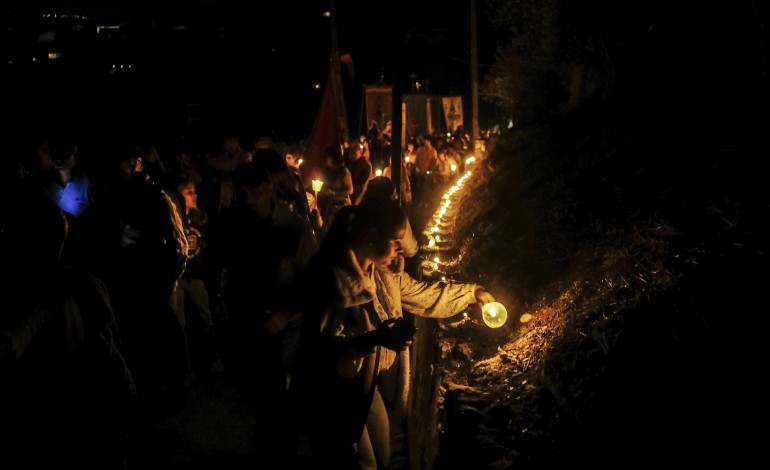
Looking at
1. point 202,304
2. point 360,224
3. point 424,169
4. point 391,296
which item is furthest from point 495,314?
point 424,169

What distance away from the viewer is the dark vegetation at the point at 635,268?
9.18ft

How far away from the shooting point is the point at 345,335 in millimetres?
3381

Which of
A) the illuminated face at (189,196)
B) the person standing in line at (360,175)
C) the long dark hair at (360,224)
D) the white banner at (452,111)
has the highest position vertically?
the white banner at (452,111)

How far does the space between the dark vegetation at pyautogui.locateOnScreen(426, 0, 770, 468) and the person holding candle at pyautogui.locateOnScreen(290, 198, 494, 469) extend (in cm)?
64

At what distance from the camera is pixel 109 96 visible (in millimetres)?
28875

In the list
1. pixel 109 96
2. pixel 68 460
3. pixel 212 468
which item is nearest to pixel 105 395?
pixel 68 460

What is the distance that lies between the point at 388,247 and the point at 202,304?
13.0 feet

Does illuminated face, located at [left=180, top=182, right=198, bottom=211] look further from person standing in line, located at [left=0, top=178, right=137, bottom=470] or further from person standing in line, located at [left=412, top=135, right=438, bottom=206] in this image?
person standing in line, located at [left=412, top=135, right=438, bottom=206]

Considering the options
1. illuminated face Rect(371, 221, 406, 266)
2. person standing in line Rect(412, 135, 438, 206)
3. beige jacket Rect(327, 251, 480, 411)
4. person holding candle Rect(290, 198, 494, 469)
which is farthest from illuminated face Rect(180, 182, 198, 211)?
person standing in line Rect(412, 135, 438, 206)

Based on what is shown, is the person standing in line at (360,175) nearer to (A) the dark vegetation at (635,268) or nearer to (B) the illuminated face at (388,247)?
(A) the dark vegetation at (635,268)

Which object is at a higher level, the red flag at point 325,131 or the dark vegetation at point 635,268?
the red flag at point 325,131

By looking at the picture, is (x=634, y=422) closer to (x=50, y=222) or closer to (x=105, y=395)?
(x=105, y=395)

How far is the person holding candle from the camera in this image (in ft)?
10.7

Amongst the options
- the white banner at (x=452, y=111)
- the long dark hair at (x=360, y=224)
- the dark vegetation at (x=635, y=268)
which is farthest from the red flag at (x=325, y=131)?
the white banner at (x=452, y=111)
